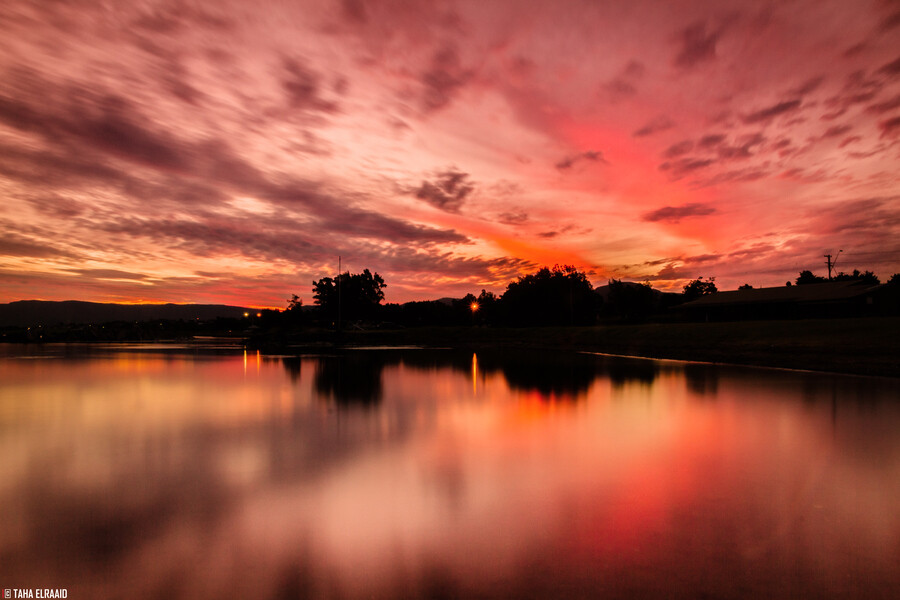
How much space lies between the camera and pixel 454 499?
6742 millimetres

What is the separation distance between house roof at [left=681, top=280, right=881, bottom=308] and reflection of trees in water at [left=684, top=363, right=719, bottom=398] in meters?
46.3

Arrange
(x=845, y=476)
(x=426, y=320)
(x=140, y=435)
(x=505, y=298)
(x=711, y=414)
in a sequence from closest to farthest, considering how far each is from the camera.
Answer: (x=845, y=476)
(x=140, y=435)
(x=711, y=414)
(x=505, y=298)
(x=426, y=320)

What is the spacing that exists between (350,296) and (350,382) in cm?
9358

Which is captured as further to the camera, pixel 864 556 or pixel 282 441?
pixel 282 441

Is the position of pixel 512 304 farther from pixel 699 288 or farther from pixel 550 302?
pixel 699 288

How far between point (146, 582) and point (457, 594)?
297 centimetres

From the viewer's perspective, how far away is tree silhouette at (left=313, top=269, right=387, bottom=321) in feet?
365

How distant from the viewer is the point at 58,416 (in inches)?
517

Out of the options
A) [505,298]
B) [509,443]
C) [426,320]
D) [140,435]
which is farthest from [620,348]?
[426,320]

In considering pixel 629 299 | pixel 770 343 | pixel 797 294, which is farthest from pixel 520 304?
pixel 770 343

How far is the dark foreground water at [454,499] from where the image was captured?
4562 millimetres

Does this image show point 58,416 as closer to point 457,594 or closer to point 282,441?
point 282,441

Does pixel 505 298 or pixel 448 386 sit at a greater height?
pixel 505 298

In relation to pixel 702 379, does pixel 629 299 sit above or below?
above
